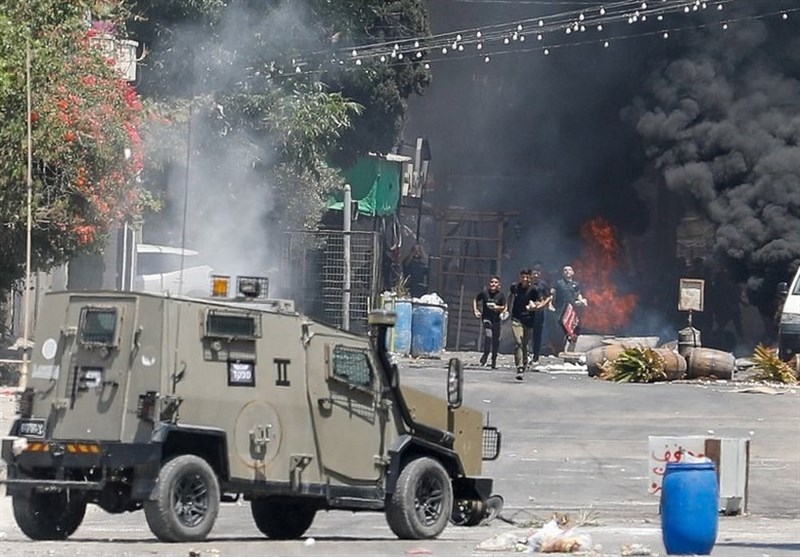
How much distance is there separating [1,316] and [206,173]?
24.9 feet

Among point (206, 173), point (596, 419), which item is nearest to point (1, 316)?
point (206, 173)

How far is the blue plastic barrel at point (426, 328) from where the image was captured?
2881 centimetres

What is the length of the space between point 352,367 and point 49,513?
91.5 inches

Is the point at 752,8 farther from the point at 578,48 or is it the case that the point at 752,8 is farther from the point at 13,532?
the point at 13,532

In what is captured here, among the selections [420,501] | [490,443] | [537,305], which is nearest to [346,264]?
[537,305]

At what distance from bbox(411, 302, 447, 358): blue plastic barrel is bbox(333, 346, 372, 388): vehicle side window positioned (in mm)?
16959

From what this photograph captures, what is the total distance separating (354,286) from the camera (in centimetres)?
3156

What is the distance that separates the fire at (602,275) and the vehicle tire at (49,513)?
2638cm

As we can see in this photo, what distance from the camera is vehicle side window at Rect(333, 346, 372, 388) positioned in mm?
11609

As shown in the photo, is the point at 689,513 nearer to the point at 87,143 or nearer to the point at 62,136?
the point at 62,136

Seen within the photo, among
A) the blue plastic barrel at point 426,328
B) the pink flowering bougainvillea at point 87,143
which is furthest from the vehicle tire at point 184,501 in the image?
the blue plastic barrel at point 426,328

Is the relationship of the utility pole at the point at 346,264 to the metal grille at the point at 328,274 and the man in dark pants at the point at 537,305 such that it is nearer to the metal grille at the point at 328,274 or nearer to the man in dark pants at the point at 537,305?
the metal grille at the point at 328,274

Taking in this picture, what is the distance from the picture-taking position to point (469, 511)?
12742mm

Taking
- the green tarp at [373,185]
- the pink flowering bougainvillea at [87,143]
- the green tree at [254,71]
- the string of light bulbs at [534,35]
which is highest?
the string of light bulbs at [534,35]
